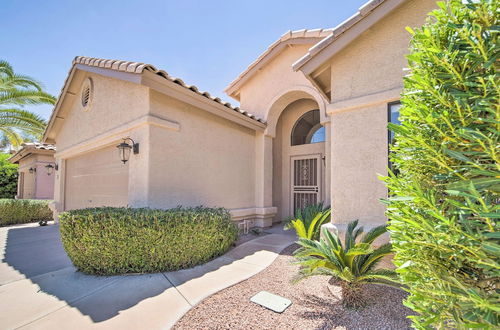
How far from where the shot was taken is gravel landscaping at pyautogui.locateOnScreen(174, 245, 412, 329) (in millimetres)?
3191

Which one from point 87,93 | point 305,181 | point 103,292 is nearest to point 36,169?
point 87,93

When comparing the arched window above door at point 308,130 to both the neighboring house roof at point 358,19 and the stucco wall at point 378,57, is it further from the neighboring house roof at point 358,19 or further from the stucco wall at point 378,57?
the neighboring house roof at point 358,19

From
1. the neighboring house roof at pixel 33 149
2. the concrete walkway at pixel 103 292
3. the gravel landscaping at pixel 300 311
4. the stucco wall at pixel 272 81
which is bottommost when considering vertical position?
the concrete walkway at pixel 103 292

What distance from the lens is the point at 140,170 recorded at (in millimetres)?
6480

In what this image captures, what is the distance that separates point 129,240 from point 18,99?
15.7 m

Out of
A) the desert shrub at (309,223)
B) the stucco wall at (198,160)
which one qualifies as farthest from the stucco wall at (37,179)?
the desert shrub at (309,223)

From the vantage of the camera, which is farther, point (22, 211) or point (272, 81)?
point (22, 211)

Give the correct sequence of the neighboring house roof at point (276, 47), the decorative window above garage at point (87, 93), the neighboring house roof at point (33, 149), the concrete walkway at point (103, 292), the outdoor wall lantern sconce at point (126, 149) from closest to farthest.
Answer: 1. the concrete walkway at point (103, 292)
2. the outdoor wall lantern sconce at point (126, 149)
3. the decorative window above garage at point (87, 93)
4. the neighboring house roof at point (276, 47)
5. the neighboring house roof at point (33, 149)

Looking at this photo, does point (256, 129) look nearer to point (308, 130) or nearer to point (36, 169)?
point (308, 130)

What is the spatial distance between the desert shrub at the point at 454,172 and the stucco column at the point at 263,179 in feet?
26.7

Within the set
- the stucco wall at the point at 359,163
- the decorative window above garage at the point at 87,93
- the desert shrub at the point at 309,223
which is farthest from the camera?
the decorative window above garage at the point at 87,93

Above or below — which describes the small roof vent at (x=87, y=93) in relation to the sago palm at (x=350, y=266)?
above

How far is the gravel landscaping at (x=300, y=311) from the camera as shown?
319 cm

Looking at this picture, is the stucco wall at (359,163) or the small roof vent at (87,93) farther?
the small roof vent at (87,93)
